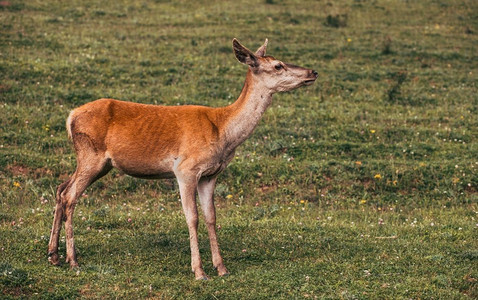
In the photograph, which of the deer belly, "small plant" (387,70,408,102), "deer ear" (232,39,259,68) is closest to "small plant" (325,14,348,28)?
"small plant" (387,70,408,102)

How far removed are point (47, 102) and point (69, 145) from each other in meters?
2.95

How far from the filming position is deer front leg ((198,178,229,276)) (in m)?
9.12

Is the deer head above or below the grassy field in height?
above

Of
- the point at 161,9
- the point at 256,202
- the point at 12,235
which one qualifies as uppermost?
the point at 161,9

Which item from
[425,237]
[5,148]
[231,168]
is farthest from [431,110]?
[5,148]

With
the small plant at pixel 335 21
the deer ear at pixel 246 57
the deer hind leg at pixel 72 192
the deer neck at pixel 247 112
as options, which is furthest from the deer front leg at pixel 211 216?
the small plant at pixel 335 21

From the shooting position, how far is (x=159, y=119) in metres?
9.52

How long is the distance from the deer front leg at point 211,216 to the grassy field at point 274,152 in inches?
8.0

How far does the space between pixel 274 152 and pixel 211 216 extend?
645 cm

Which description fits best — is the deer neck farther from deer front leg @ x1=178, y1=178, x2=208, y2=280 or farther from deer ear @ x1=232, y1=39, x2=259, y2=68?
deer front leg @ x1=178, y1=178, x2=208, y2=280

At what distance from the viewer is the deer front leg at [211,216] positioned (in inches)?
359

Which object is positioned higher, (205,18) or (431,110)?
(205,18)

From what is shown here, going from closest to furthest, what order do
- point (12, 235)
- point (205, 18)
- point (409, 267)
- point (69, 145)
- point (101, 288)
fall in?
point (101, 288) < point (409, 267) < point (12, 235) < point (69, 145) < point (205, 18)

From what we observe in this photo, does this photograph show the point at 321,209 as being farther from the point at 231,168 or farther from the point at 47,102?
the point at 47,102
